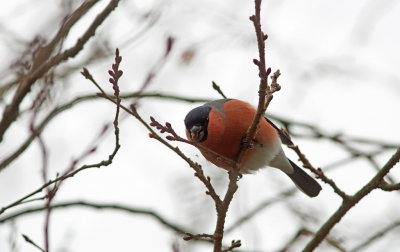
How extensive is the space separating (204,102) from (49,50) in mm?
2280

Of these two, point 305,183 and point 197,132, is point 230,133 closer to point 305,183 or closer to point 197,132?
point 197,132

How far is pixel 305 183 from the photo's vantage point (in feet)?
19.5

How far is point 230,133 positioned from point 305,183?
2122mm

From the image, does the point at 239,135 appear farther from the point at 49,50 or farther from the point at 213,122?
the point at 49,50

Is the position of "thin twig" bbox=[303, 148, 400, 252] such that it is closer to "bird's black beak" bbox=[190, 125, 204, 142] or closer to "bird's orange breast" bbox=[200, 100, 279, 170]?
"bird's orange breast" bbox=[200, 100, 279, 170]

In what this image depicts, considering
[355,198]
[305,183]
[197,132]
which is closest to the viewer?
[355,198]

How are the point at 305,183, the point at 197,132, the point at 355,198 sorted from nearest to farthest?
the point at 355,198
the point at 197,132
the point at 305,183

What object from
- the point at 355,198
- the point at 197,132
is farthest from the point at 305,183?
the point at 355,198

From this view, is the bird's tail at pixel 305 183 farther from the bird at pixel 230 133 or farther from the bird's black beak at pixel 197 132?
the bird's black beak at pixel 197 132

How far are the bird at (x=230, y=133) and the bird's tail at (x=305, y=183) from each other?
759 mm

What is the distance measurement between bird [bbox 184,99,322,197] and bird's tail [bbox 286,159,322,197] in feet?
2.49

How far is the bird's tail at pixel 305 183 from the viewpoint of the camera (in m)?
5.92

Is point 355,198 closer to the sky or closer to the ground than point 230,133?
closer to the ground

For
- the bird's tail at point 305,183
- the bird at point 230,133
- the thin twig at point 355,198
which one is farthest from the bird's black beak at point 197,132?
the bird's tail at point 305,183
